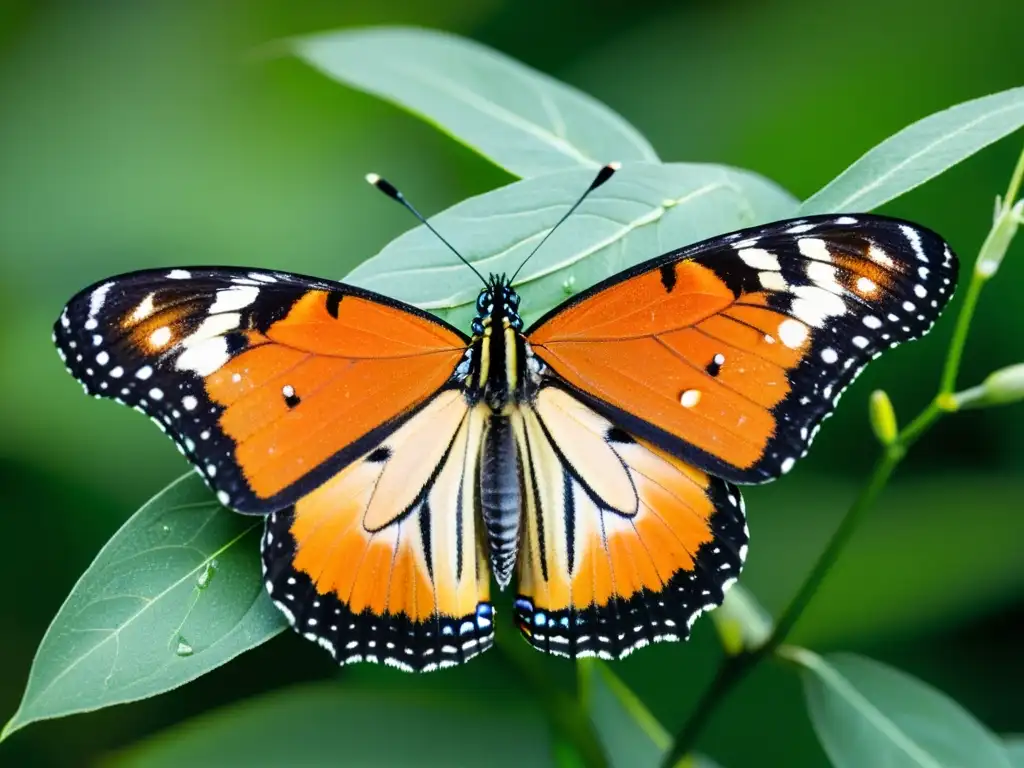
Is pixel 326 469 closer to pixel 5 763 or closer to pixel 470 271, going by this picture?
pixel 470 271

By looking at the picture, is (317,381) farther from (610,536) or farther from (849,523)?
(849,523)

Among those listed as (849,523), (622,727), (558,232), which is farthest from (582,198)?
(622,727)

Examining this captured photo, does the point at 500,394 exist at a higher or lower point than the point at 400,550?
higher

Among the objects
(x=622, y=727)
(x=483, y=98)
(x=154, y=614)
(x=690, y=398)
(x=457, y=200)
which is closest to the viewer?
(x=154, y=614)

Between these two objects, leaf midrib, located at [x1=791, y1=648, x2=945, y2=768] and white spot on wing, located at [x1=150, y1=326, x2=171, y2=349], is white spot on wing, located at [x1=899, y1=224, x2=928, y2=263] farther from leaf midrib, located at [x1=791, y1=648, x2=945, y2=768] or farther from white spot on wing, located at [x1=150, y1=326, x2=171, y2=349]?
white spot on wing, located at [x1=150, y1=326, x2=171, y2=349]

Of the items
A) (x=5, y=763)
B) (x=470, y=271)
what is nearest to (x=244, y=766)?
(x=5, y=763)

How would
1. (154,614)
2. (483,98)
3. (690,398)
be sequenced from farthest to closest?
1. (483,98)
2. (690,398)
3. (154,614)

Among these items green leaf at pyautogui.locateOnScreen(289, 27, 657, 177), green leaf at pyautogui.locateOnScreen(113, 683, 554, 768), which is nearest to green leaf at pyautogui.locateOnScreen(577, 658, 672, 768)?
green leaf at pyautogui.locateOnScreen(113, 683, 554, 768)
